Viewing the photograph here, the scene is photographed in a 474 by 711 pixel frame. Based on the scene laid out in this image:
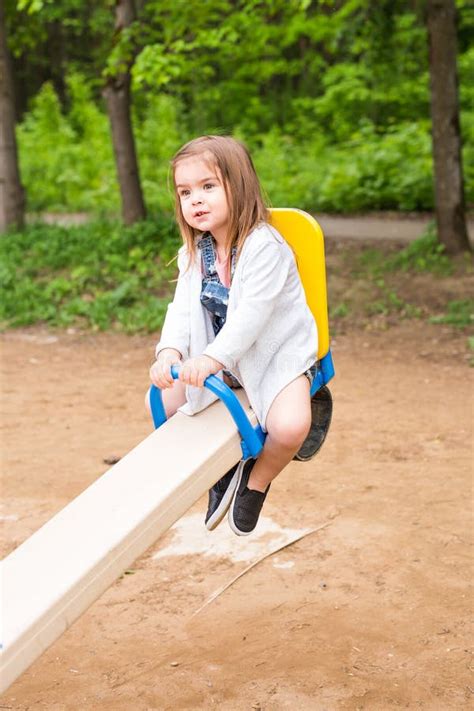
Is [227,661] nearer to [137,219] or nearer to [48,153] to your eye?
[137,219]

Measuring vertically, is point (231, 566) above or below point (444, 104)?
below

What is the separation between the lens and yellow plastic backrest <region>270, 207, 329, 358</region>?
329 cm

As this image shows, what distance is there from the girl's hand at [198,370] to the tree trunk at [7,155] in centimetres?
976

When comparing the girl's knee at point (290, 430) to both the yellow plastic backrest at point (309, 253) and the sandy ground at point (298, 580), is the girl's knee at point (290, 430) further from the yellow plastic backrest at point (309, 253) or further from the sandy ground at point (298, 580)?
the sandy ground at point (298, 580)

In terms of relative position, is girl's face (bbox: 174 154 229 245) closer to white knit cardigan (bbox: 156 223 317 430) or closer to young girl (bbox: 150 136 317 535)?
young girl (bbox: 150 136 317 535)

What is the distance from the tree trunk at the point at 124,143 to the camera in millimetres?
11453

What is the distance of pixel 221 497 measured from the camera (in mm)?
3348

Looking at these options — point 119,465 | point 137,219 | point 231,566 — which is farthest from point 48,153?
point 119,465

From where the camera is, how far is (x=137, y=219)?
11.8 metres

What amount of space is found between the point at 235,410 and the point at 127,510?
18.6 inches

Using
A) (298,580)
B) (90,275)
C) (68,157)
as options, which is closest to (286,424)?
(298,580)

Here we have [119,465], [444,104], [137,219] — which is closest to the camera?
[119,465]

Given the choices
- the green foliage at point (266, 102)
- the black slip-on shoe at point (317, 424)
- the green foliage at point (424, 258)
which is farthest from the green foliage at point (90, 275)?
the black slip-on shoe at point (317, 424)

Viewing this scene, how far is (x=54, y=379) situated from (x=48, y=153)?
41.3ft
